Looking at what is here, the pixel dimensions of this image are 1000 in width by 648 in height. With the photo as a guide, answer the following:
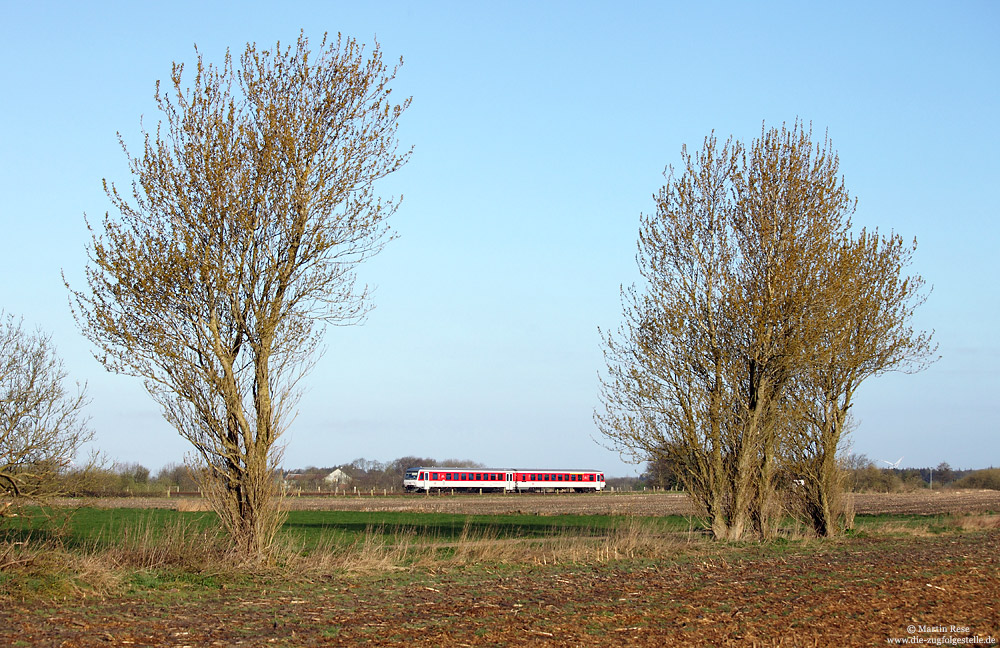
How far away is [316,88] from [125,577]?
333 inches

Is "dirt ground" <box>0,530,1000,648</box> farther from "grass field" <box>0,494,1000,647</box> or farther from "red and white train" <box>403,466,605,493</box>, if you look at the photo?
"red and white train" <box>403,466,605,493</box>

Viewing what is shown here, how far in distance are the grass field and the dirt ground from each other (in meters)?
0.03

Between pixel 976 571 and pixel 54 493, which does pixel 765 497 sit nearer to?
pixel 976 571

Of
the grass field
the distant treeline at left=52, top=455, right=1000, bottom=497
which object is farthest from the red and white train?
the grass field

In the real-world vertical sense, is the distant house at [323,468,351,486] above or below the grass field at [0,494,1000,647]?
below

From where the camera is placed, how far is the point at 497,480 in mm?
86188

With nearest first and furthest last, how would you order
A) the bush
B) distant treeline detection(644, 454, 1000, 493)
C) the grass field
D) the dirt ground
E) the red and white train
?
the dirt ground, the grass field, distant treeline detection(644, 454, 1000, 493), the red and white train, the bush

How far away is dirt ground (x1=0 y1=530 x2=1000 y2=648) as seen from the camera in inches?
320

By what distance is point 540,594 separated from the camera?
11242mm

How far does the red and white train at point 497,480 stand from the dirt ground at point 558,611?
7008 centimetres

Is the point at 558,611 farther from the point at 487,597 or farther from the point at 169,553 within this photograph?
the point at 169,553

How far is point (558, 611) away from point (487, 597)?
1485 millimetres

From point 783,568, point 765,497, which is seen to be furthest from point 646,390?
point 783,568

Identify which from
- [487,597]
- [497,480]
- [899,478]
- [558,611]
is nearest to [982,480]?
[899,478]
